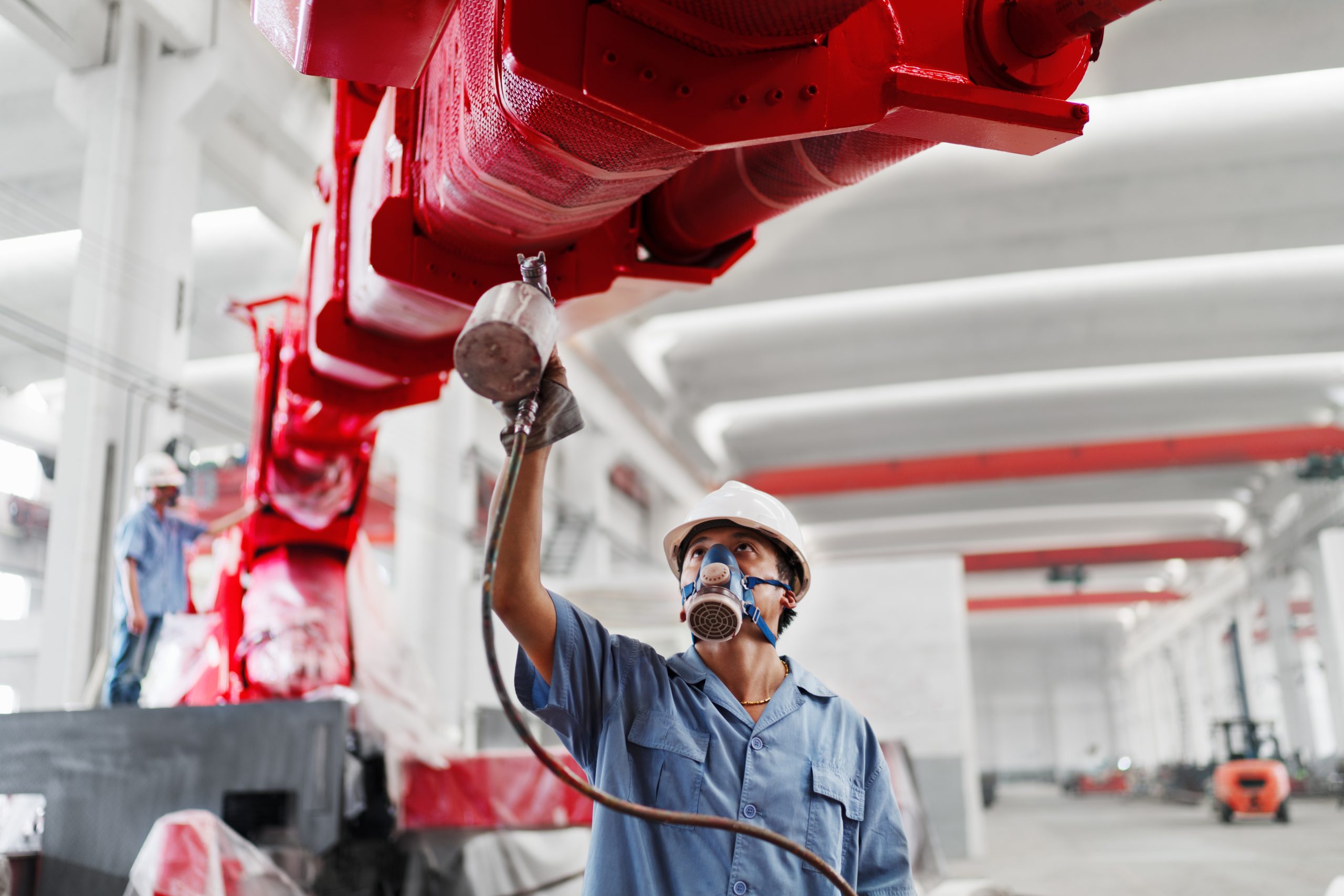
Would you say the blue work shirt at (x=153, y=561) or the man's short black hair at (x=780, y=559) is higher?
the blue work shirt at (x=153, y=561)

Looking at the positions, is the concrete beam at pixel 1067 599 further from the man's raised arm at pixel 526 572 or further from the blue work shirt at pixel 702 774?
the man's raised arm at pixel 526 572

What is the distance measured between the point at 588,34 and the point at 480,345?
0.70 m

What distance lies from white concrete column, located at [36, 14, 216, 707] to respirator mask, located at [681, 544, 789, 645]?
434 cm

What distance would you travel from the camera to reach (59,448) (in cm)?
514

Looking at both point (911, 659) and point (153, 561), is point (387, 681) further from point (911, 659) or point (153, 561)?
point (911, 659)

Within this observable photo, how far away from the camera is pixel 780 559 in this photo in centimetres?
196

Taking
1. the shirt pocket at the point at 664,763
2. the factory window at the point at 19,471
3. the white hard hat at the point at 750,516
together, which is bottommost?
the shirt pocket at the point at 664,763

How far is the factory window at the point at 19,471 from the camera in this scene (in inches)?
197

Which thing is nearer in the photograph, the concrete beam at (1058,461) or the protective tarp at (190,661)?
the protective tarp at (190,661)

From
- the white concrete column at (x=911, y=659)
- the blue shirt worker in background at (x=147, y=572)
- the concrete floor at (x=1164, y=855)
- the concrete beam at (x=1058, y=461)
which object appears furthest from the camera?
the concrete beam at (x=1058, y=461)

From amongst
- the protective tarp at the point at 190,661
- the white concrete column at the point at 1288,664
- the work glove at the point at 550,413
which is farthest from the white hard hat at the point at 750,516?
the white concrete column at the point at 1288,664

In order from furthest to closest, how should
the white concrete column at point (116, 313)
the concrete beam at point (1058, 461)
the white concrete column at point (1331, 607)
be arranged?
the white concrete column at point (1331, 607) → the concrete beam at point (1058, 461) → the white concrete column at point (116, 313)

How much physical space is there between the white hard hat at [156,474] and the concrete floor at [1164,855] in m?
5.56

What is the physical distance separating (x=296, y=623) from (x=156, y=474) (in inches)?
46.9
